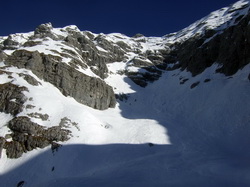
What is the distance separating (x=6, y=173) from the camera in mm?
28438

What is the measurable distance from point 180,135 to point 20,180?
80.8 ft

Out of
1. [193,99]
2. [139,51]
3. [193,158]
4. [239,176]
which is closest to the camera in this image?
[239,176]

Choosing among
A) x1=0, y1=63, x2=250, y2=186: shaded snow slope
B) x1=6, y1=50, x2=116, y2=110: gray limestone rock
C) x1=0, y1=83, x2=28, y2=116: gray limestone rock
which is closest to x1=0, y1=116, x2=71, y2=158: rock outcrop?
x1=0, y1=63, x2=250, y2=186: shaded snow slope

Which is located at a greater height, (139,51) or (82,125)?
(139,51)

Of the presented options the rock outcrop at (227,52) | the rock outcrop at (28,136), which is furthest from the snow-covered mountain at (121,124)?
the rock outcrop at (227,52)

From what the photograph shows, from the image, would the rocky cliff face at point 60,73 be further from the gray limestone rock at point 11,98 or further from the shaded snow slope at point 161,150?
the shaded snow slope at point 161,150

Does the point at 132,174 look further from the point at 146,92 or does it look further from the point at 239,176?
the point at 146,92

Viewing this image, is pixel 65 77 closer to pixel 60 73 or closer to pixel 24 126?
pixel 60 73

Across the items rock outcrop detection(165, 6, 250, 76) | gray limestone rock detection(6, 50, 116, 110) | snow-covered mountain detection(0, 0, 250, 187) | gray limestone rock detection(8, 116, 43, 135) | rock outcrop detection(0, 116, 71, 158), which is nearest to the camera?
snow-covered mountain detection(0, 0, 250, 187)

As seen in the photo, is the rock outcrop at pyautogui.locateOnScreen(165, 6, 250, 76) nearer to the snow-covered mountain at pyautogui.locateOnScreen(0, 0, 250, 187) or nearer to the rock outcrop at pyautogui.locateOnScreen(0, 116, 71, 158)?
the snow-covered mountain at pyautogui.locateOnScreen(0, 0, 250, 187)

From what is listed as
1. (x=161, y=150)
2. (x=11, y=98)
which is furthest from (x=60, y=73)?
(x=161, y=150)

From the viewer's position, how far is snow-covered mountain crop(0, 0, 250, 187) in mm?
24141

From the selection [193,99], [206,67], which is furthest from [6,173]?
[206,67]

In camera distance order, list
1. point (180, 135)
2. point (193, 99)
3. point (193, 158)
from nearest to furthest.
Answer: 1. point (193, 158)
2. point (180, 135)
3. point (193, 99)
